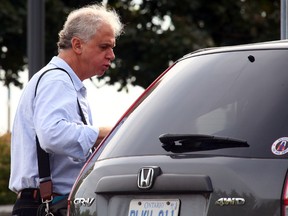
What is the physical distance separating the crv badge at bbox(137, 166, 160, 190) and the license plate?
0.06m

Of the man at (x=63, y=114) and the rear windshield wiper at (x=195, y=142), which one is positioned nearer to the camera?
the rear windshield wiper at (x=195, y=142)

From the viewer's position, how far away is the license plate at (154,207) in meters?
4.50

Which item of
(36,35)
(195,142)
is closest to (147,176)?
(195,142)

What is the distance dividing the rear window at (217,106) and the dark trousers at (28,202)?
0.76 metres

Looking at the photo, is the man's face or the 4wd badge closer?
the 4wd badge

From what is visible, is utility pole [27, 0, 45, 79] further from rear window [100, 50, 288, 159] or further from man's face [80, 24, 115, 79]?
rear window [100, 50, 288, 159]

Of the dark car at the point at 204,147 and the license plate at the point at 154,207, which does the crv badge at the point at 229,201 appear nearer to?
the dark car at the point at 204,147

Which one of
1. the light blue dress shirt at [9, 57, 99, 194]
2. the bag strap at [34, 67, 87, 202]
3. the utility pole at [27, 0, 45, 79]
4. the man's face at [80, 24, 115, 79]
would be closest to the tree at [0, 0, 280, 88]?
the utility pole at [27, 0, 45, 79]

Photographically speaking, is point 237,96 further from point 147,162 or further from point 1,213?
point 1,213

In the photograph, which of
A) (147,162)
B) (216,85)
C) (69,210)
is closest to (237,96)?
(216,85)

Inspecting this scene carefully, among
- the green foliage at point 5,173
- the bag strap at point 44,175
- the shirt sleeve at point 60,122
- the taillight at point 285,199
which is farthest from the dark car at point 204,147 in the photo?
the green foliage at point 5,173

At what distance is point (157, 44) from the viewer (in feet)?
65.7

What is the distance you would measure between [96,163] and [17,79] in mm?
16074

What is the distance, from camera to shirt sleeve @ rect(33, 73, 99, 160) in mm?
5516
